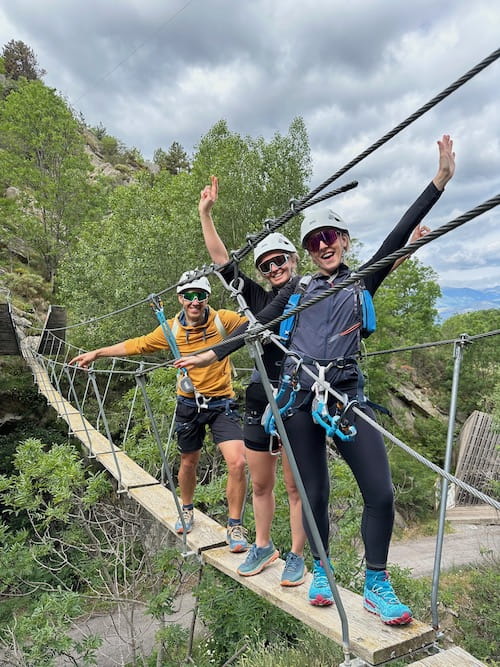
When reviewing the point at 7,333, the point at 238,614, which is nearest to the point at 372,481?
the point at 238,614

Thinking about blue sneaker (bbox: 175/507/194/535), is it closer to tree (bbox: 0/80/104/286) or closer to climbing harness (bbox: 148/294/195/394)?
climbing harness (bbox: 148/294/195/394)

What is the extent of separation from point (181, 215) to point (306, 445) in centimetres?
786

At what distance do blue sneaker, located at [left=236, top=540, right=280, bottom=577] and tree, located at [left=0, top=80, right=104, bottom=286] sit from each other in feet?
38.3

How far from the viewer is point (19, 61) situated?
88.5 ft

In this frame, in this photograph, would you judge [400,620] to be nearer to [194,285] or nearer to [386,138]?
[386,138]

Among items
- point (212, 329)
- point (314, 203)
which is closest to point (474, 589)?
point (212, 329)

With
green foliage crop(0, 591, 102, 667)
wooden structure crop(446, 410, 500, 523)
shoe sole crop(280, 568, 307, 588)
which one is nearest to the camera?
shoe sole crop(280, 568, 307, 588)

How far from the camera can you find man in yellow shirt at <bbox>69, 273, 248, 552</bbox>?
2039 millimetres

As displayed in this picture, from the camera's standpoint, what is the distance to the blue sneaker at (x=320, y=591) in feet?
4.46

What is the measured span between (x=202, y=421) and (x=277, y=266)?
85 centimetres

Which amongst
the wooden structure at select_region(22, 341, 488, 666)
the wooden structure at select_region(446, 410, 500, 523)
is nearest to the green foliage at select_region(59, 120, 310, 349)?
the wooden structure at select_region(22, 341, 488, 666)

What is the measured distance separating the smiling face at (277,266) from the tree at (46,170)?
11.6 meters

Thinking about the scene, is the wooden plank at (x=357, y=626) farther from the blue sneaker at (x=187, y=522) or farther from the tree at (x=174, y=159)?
the tree at (x=174, y=159)

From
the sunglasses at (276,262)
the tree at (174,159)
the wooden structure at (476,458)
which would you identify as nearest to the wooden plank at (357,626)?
the sunglasses at (276,262)
